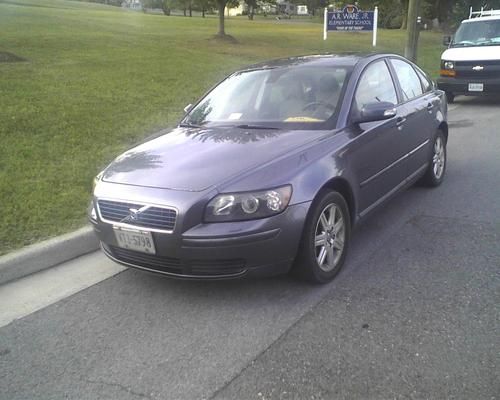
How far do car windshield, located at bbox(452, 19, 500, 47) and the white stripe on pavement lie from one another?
36.6 ft

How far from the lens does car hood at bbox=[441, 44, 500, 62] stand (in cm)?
1188

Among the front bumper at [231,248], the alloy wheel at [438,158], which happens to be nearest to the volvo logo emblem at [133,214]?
the front bumper at [231,248]

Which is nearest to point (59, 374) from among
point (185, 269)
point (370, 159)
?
point (185, 269)

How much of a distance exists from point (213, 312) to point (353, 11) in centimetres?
1773

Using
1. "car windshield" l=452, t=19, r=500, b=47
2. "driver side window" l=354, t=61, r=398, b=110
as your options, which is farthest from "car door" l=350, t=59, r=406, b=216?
"car windshield" l=452, t=19, r=500, b=47

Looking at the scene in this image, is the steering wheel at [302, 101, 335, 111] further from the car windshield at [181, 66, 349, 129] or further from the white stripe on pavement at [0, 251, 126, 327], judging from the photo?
the white stripe on pavement at [0, 251, 126, 327]

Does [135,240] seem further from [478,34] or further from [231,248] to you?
[478,34]

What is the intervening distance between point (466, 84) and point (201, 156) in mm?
10180

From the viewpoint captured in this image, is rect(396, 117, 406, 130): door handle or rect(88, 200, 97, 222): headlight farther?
rect(396, 117, 406, 130): door handle

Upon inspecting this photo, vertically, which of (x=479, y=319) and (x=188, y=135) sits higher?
(x=188, y=135)

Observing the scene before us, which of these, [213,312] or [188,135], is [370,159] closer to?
[188,135]

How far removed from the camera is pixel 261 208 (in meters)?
3.38

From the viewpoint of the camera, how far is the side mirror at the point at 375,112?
4.27 meters

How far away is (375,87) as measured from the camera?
4.86m
